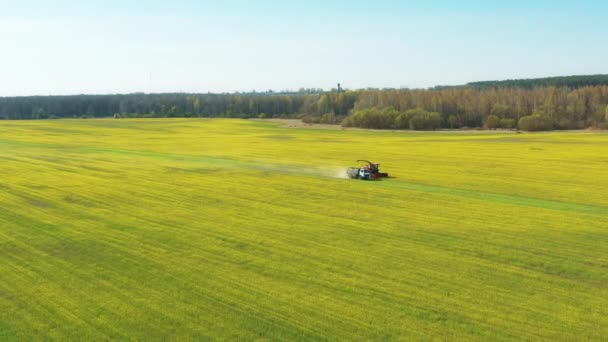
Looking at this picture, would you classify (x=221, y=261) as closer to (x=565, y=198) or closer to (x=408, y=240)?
(x=408, y=240)

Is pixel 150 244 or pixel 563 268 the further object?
pixel 150 244

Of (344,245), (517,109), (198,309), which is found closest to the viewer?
(198,309)

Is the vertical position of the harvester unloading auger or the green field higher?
the harvester unloading auger

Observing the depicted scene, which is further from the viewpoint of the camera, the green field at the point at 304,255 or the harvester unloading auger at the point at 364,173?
the harvester unloading auger at the point at 364,173

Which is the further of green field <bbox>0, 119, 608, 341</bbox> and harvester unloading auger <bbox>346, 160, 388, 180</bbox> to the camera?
harvester unloading auger <bbox>346, 160, 388, 180</bbox>

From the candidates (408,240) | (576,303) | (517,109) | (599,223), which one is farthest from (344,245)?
(517,109)

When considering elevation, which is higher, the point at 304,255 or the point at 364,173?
the point at 364,173

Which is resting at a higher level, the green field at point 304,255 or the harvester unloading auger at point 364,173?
the harvester unloading auger at point 364,173

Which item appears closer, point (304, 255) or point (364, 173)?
point (304, 255)
